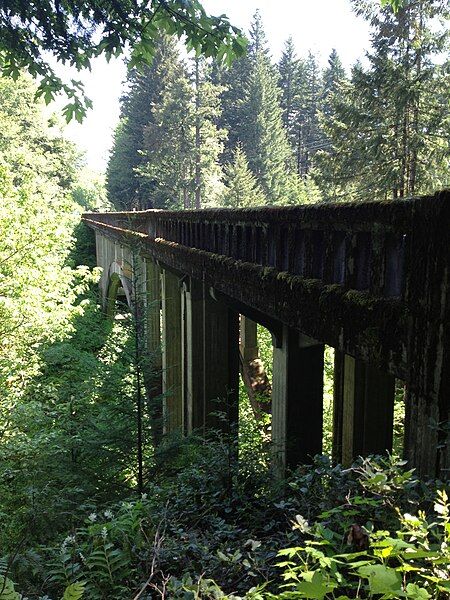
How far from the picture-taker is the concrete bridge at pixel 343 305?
228 centimetres

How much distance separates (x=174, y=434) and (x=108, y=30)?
5.10 metres

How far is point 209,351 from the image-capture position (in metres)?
8.08

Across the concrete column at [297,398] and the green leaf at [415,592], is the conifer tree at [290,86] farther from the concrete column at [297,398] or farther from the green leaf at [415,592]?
the green leaf at [415,592]

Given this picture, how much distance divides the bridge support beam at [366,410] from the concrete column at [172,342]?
6.01 metres

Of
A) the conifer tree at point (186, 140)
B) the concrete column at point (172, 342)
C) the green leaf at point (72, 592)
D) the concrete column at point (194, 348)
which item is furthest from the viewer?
the conifer tree at point (186, 140)

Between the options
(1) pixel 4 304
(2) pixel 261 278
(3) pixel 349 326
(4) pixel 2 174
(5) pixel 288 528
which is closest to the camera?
(3) pixel 349 326

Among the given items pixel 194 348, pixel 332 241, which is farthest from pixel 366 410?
pixel 194 348

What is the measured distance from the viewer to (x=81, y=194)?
213 ft

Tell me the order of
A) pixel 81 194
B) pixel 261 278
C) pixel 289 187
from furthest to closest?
pixel 81 194
pixel 289 187
pixel 261 278

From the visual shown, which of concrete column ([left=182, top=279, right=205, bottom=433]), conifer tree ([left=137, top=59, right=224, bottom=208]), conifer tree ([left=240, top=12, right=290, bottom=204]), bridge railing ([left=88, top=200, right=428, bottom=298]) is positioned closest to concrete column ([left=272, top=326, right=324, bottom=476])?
bridge railing ([left=88, top=200, right=428, bottom=298])

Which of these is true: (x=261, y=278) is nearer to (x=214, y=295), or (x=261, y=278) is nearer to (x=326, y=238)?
(x=326, y=238)

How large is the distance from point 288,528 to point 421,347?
1.51 m

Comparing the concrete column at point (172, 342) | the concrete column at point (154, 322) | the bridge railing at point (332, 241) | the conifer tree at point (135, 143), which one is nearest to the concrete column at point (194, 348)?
the concrete column at point (154, 322)

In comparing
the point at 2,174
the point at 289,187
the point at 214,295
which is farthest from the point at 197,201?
the point at 214,295
